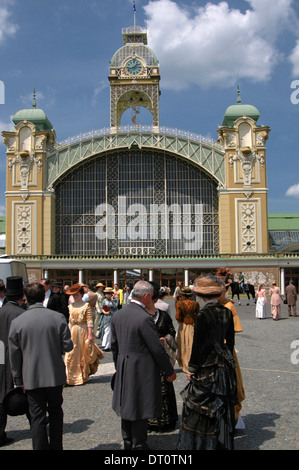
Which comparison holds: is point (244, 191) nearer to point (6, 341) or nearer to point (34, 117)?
point (34, 117)

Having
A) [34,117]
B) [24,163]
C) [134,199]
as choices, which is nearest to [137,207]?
[134,199]

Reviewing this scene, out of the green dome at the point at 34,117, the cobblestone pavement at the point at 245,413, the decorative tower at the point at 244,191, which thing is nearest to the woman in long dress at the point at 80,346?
the cobblestone pavement at the point at 245,413

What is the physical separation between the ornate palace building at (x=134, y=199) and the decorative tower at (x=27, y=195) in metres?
0.09

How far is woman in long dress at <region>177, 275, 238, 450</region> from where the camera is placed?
4.89 m

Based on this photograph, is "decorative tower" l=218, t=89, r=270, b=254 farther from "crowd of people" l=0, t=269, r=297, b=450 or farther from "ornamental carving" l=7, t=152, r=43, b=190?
"crowd of people" l=0, t=269, r=297, b=450

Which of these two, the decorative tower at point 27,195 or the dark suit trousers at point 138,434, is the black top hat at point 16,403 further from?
the decorative tower at point 27,195

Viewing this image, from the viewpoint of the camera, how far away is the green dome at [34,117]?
49969 mm

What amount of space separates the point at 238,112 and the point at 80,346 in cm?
4489

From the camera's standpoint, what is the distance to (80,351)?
9.48 m

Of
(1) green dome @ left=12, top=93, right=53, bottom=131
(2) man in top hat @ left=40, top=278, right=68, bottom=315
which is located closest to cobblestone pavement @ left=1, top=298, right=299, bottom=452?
(2) man in top hat @ left=40, top=278, right=68, bottom=315

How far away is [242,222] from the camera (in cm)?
4447

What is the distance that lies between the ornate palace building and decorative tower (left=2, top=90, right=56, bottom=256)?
0.09 m

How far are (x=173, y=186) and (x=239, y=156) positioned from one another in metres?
6.81
